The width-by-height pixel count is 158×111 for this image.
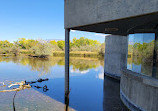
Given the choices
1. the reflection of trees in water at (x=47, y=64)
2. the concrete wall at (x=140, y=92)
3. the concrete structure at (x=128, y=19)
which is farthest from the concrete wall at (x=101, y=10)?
the reflection of trees in water at (x=47, y=64)

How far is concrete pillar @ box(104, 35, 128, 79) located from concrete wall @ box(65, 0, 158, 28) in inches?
338

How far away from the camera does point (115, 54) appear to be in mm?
14953

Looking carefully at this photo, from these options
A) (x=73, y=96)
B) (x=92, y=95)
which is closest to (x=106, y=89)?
(x=92, y=95)

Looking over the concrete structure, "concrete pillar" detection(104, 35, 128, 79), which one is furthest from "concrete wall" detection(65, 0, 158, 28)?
"concrete pillar" detection(104, 35, 128, 79)

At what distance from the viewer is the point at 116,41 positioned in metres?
14.8

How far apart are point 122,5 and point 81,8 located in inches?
121

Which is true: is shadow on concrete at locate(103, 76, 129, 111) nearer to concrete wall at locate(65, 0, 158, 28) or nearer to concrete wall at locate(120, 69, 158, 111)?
concrete wall at locate(120, 69, 158, 111)

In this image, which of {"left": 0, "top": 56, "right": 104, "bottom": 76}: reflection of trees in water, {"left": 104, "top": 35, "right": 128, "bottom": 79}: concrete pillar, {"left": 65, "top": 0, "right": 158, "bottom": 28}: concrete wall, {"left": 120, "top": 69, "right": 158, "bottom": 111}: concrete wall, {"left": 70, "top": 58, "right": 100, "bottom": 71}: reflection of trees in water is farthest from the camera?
{"left": 70, "top": 58, "right": 100, "bottom": 71}: reflection of trees in water

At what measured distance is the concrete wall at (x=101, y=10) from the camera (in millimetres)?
4701

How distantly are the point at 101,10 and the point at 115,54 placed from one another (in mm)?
9791

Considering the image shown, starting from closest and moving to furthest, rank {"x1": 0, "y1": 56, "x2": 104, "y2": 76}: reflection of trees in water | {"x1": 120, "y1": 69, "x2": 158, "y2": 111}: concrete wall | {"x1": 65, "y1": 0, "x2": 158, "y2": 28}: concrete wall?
{"x1": 65, "y1": 0, "x2": 158, "y2": 28}: concrete wall, {"x1": 120, "y1": 69, "x2": 158, "y2": 111}: concrete wall, {"x1": 0, "y1": 56, "x2": 104, "y2": 76}: reflection of trees in water

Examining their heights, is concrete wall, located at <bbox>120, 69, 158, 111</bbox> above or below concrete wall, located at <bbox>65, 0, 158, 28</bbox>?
below

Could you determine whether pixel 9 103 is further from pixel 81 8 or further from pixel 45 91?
pixel 81 8

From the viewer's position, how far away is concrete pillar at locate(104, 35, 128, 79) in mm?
14273
